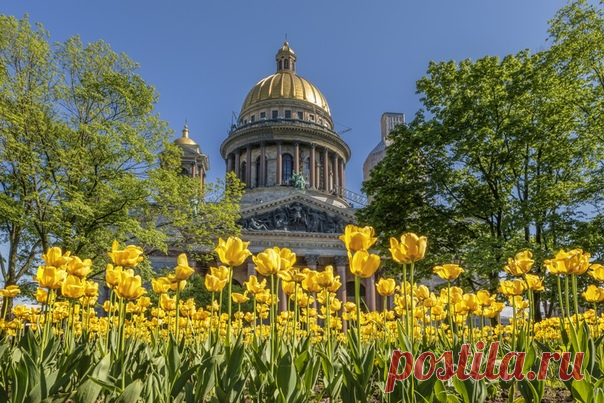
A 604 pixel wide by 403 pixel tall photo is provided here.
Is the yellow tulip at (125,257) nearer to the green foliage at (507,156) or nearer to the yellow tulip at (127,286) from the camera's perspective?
the yellow tulip at (127,286)

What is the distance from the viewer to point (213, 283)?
11.2ft

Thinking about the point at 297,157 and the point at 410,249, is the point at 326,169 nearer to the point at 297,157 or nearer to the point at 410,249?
the point at 297,157

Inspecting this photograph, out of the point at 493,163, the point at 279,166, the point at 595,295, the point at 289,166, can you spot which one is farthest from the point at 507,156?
the point at 289,166

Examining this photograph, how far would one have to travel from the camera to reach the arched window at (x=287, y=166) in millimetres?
55469

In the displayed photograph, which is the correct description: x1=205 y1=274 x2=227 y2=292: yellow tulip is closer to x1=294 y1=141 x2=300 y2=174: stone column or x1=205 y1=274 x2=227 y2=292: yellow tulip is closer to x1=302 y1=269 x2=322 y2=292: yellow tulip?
x1=302 y1=269 x2=322 y2=292: yellow tulip

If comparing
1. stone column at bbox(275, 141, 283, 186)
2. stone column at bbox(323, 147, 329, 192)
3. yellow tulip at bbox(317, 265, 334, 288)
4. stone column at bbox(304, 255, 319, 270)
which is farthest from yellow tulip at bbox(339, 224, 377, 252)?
stone column at bbox(323, 147, 329, 192)

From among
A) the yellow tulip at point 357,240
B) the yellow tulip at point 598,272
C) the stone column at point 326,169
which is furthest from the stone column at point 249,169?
the yellow tulip at point 357,240

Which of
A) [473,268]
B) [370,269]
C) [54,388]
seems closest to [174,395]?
[54,388]

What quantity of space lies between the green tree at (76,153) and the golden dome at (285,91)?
43362 mm

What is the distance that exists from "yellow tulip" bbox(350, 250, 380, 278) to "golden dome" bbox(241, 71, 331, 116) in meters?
59.1

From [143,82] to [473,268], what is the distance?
46.2ft

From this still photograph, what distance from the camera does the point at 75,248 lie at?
15305 mm

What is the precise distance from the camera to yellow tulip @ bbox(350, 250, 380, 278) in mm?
2752

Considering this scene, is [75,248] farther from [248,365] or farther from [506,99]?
[506,99]
